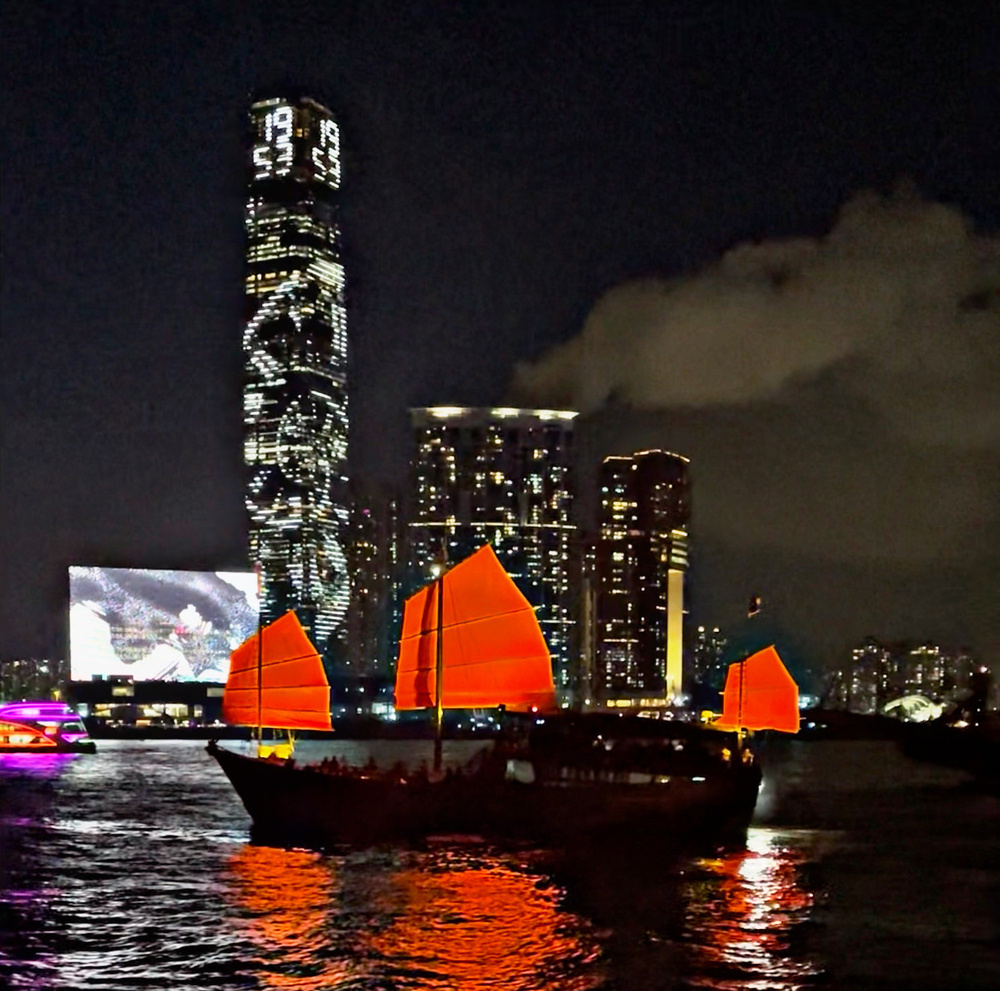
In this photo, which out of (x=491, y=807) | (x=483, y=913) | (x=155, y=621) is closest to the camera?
(x=483, y=913)

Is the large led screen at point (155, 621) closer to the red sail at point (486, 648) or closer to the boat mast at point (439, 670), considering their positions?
A: the red sail at point (486, 648)

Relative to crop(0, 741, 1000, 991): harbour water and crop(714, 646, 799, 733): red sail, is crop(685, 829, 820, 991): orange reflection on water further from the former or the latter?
crop(714, 646, 799, 733): red sail

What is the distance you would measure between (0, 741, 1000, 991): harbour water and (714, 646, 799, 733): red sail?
18.5m

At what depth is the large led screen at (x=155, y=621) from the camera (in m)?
134

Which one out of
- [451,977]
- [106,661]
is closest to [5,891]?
[451,977]

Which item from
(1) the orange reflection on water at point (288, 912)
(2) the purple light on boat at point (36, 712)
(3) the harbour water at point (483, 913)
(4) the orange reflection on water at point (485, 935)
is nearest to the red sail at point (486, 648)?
(3) the harbour water at point (483, 913)

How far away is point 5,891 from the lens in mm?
35844

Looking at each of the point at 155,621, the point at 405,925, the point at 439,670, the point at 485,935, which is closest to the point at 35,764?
the point at 155,621

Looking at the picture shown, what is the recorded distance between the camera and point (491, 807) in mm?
46375

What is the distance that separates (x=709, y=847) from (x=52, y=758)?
77.1 meters

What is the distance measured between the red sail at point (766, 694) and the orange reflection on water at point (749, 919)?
27.8m

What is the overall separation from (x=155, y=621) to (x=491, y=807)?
95.5 m

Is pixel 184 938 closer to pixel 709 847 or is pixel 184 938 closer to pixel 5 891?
pixel 5 891

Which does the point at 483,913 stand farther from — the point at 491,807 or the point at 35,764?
the point at 35,764
